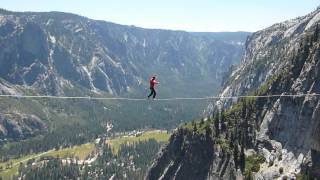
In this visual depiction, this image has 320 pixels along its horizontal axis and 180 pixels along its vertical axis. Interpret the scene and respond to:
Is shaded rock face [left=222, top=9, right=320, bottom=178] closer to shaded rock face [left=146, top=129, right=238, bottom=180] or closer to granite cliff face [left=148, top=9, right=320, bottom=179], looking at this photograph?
granite cliff face [left=148, top=9, right=320, bottom=179]

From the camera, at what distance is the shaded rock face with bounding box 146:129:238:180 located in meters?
168

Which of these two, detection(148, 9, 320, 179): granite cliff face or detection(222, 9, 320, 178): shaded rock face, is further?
detection(222, 9, 320, 178): shaded rock face

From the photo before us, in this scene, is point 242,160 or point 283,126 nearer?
point 283,126

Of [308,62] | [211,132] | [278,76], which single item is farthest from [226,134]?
[308,62]

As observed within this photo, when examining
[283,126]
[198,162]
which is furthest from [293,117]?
[198,162]

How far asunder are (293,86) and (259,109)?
58.1 ft

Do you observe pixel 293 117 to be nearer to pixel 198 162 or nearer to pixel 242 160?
A: pixel 242 160

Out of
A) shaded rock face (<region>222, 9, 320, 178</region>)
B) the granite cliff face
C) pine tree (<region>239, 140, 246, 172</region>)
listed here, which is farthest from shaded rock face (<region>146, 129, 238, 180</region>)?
shaded rock face (<region>222, 9, 320, 178</region>)

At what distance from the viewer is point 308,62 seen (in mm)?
163000

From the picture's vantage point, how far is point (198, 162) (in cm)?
18475

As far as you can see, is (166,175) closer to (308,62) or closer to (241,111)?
(241,111)

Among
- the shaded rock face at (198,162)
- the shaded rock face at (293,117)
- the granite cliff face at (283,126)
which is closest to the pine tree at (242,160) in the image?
the granite cliff face at (283,126)

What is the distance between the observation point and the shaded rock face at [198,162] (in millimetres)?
167725

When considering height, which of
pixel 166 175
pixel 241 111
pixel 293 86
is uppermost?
pixel 293 86
